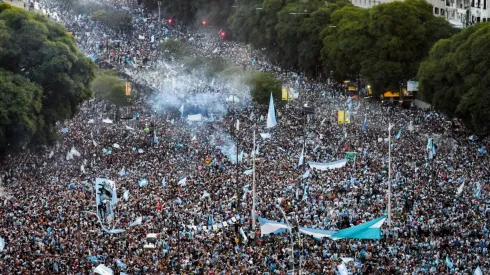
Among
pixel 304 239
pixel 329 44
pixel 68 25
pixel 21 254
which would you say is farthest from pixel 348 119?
pixel 68 25

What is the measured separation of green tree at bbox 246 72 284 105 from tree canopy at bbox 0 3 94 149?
16.7 meters

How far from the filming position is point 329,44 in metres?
102

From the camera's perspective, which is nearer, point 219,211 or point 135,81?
point 219,211

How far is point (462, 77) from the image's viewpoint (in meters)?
80.1

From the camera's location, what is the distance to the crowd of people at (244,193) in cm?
5331

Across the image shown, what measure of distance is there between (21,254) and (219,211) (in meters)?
11.0

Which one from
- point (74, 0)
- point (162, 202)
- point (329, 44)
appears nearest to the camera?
point (162, 202)

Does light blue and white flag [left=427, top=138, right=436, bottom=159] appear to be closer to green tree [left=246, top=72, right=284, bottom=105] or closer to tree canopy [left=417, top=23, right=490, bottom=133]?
tree canopy [left=417, top=23, right=490, bottom=133]

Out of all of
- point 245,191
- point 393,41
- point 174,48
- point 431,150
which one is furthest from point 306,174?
point 174,48

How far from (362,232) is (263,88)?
44790mm

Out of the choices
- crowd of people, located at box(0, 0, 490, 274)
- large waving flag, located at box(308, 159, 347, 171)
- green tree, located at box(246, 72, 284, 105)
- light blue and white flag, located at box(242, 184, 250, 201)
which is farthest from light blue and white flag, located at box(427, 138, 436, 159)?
green tree, located at box(246, 72, 284, 105)

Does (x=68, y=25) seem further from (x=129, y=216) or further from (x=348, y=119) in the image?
(x=129, y=216)

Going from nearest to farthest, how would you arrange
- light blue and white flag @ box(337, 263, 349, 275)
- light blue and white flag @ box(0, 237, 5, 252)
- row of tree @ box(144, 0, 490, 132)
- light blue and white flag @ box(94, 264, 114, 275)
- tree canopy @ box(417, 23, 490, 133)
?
light blue and white flag @ box(337, 263, 349, 275) → light blue and white flag @ box(94, 264, 114, 275) → light blue and white flag @ box(0, 237, 5, 252) → tree canopy @ box(417, 23, 490, 133) → row of tree @ box(144, 0, 490, 132)

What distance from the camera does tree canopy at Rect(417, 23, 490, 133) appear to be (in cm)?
7706
